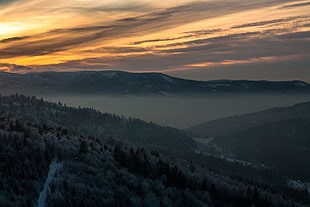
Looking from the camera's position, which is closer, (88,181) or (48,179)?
(48,179)

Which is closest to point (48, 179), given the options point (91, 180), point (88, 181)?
point (88, 181)

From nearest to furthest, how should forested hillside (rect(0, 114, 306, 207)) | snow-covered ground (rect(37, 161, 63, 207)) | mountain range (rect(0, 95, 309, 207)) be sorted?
snow-covered ground (rect(37, 161, 63, 207)), mountain range (rect(0, 95, 309, 207)), forested hillside (rect(0, 114, 306, 207))

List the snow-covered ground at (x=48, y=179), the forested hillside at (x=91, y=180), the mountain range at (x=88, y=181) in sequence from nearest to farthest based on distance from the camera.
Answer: the snow-covered ground at (x=48, y=179) < the mountain range at (x=88, y=181) < the forested hillside at (x=91, y=180)

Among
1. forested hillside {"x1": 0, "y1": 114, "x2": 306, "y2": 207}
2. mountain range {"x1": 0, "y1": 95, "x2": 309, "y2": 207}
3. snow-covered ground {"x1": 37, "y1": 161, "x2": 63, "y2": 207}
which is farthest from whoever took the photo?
forested hillside {"x1": 0, "y1": 114, "x2": 306, "y2": 207}

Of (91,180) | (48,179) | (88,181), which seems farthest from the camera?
(91,180)

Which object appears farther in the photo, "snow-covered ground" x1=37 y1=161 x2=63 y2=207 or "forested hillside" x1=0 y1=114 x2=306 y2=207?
"forested hillside" x1=0 y1=114 x2=306 y2=207

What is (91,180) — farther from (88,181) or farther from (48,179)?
(48,179)

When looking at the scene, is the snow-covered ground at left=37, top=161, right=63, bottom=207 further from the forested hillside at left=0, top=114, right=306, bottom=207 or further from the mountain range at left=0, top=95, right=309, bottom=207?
the forested hillside at left=0, top=114, right=306, bottom=207

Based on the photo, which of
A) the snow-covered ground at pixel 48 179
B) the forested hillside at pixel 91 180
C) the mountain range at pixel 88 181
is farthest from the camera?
the forested hillside at pixel 91 180

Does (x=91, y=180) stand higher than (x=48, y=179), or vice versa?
(x=48, y=179)

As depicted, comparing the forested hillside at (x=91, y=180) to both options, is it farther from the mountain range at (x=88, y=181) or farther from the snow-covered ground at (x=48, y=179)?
the snow-covered ground at (x=48, y=179)

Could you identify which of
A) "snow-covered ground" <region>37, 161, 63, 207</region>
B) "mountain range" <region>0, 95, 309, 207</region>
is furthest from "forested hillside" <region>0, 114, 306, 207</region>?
"snow-covered ground" <region>37, 161, 63, 207</region>

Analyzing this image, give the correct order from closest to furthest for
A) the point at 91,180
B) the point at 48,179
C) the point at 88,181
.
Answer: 1. the point at 48,179
2. the point at 88,181
3. the point at 91,180

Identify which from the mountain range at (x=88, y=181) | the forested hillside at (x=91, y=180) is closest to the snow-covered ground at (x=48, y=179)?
the mountain range at (x=88, y=181)
